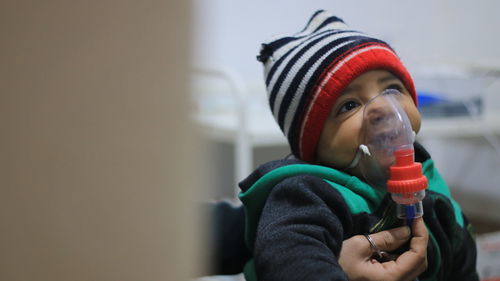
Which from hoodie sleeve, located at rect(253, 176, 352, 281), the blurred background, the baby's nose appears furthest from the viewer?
the baby's nose

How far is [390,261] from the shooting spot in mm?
581

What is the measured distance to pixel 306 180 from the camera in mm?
590

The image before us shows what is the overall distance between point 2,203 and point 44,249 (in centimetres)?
3

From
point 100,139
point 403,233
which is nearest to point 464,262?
point 403,233

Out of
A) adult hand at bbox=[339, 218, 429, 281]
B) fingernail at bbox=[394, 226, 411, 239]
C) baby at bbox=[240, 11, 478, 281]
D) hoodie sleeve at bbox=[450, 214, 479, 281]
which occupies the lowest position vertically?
hoodie sleeve at bbox=[450, 214, 479, 281]

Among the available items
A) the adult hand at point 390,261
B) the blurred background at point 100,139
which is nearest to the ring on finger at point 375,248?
the adult hand at point 390,261

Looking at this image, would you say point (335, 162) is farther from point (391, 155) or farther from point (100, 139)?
point (100, 139)

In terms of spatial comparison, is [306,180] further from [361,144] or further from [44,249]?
[44,249]

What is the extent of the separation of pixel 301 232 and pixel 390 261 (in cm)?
13

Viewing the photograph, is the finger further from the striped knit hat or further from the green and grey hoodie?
the striped knit hat

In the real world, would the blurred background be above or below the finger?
above

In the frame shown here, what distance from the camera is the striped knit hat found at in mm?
629

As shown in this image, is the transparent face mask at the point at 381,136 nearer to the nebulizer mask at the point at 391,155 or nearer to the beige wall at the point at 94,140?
the nebulizer mask at the point at 391,155

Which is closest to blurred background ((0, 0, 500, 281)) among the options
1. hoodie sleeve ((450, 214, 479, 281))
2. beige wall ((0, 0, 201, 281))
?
beige wall ((0, 0, 201, 281))
